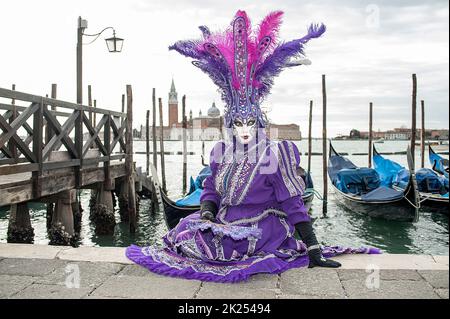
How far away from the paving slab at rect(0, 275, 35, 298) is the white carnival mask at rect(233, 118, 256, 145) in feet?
4.80

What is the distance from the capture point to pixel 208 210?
288 cm

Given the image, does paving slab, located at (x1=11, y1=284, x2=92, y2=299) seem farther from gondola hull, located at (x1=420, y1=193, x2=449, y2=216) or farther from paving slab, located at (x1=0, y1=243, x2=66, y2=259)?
gondola hull, located at (x1=420, y1=193, x2=449, y2=216)

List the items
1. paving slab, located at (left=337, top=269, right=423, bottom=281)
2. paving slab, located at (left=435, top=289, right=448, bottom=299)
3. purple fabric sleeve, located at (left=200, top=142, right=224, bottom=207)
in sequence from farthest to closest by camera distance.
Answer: purple fabric sleeve, located at (left=200, top=142, right=224, bottom=207) → paving slab, located at (left=337, top=269, right=423, bottom=281) → paving slab, located at (left=435, top=289, right=448, bottom=299)

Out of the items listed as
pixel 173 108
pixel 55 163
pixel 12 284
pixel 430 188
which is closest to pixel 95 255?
pixel 12 284

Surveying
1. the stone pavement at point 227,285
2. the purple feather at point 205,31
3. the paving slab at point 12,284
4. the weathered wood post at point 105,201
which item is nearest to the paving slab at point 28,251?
the stone pavement at point 227,285

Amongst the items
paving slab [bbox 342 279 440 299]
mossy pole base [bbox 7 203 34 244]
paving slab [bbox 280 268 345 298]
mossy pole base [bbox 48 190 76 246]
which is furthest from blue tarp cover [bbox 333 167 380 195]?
paving slab [bbox 342 279 440 299]

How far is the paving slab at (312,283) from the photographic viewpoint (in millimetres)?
2238

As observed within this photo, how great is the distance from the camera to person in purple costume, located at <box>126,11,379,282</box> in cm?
261

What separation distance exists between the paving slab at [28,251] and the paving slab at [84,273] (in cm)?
27

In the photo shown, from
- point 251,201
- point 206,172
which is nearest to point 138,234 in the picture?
point 206,172

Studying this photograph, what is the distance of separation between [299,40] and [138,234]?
6713 mm

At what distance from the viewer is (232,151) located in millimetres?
2904

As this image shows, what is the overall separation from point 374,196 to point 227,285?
8571mm
